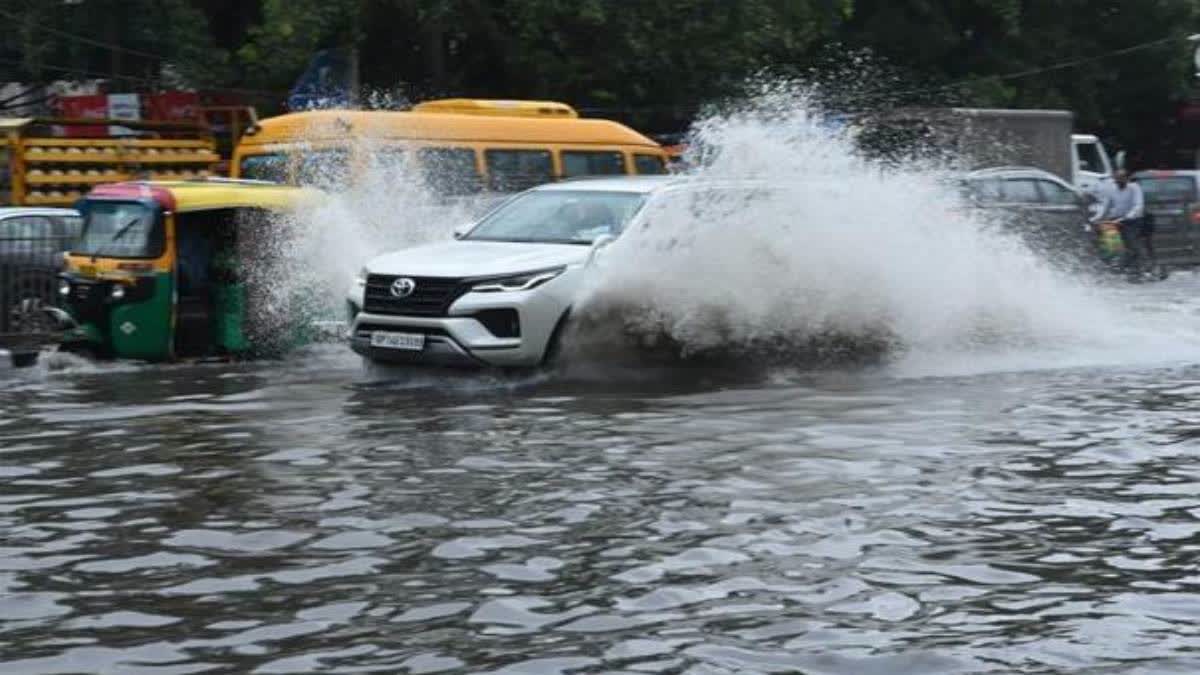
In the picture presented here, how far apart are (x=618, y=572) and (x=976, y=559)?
1.39 meters

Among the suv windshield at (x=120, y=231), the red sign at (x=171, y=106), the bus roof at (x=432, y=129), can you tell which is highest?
the red sign at (x=171, y=106)

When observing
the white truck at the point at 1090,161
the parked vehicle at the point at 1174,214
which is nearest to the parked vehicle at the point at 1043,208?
the parked vehicle at the point at 1174,214

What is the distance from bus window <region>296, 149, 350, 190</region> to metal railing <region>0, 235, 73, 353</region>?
241cm

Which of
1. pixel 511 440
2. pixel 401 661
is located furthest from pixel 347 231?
pixel 401 661

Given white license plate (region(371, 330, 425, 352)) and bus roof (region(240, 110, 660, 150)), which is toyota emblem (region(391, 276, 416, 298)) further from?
bus roof (region(240, 110, 660, 150))

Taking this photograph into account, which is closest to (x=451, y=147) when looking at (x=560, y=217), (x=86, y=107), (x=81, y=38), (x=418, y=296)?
(x=560, y=217)

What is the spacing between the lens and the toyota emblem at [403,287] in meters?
13.7

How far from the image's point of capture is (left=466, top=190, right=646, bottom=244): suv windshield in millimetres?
14508

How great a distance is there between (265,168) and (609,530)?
37.8ft

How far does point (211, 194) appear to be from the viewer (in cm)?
1622

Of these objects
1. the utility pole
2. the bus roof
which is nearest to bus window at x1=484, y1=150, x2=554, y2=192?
the bus roof

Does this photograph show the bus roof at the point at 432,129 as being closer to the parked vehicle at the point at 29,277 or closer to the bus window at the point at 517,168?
the bus window at the point at 517,168

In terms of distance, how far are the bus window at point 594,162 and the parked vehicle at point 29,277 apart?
16.8 ft

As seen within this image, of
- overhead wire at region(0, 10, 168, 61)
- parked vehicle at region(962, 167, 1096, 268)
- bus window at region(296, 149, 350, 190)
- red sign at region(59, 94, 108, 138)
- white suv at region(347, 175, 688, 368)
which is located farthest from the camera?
overhead wire at region(0, 10, 168, 61)
